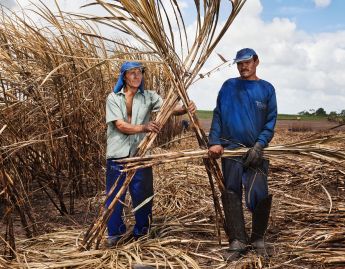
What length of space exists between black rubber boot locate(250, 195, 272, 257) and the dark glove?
256 millimetres

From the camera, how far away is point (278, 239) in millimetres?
3479

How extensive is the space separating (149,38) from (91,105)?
2.01 meters

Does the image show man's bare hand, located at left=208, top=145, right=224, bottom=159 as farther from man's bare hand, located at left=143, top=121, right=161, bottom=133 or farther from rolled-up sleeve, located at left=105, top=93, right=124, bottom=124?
rolled-up sleeve, located at left=105, top=93, right=124, bottom=124

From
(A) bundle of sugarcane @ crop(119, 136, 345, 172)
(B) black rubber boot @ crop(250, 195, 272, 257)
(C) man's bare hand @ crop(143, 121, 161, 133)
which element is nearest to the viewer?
(A) bundle of sugarcane @ crop(119, 136, 345, 172)

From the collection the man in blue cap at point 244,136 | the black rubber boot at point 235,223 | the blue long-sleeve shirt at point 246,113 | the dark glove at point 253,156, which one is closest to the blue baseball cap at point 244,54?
the man in blue cap at point 244,136

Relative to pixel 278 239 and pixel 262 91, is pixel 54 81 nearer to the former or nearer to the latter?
pixel 262 91

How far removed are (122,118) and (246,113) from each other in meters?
0.78

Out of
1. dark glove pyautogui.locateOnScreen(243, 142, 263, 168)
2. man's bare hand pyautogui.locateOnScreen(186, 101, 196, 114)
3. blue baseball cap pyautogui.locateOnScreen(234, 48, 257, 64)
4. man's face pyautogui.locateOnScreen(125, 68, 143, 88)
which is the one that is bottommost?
dark glove pyautogui.locateOnScreen(243, 142, 263, 168)

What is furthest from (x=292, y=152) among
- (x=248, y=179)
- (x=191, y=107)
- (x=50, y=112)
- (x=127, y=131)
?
(x=50, y=112)

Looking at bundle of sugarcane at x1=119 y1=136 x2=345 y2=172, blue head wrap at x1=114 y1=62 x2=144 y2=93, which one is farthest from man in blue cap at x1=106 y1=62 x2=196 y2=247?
bundle of sugarcane at x1=119 y1=136 x2=345 y2=172

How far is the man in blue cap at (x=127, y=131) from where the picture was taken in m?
3.20

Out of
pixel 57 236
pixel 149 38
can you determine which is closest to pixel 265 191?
pixel 149 38

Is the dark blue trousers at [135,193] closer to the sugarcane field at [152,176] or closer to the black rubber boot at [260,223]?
the sugarcane field at [152,176]

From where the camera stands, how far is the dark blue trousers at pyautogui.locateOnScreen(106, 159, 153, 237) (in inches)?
129
